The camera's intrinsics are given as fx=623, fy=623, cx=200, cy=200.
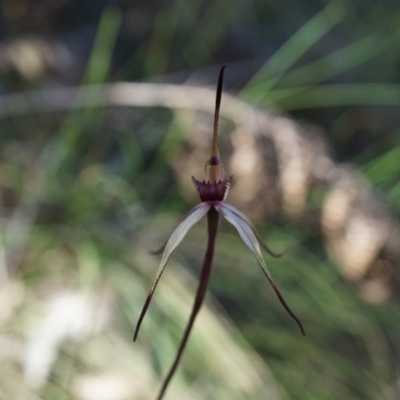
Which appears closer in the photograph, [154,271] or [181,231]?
[181,231]

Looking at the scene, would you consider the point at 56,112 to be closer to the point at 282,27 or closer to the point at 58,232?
the point at 58,232

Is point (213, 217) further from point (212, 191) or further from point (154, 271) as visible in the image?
point (154, 271)

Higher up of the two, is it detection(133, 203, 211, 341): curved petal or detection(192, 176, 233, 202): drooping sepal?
detection(192, 176, 233, 202): drooping sepal

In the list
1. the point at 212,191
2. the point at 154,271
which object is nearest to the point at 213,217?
the point at 212,191

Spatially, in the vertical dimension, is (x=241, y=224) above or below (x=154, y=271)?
below

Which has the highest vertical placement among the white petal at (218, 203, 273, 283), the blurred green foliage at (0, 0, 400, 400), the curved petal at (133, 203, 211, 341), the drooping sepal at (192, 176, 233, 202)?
the blurred green foliage at (0, 0, 400, 400)

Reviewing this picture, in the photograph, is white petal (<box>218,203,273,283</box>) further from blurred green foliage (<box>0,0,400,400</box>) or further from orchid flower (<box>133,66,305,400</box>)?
blurred green foliage (<box>0,0,400,400</box>)

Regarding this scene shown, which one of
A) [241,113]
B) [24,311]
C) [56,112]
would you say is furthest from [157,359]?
[56,112]

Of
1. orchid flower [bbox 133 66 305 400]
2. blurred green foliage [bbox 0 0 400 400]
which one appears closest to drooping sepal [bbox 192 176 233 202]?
orchid flower [bbox 133 66 305 400]

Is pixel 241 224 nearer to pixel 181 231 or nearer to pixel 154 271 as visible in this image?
pixel 181 231
